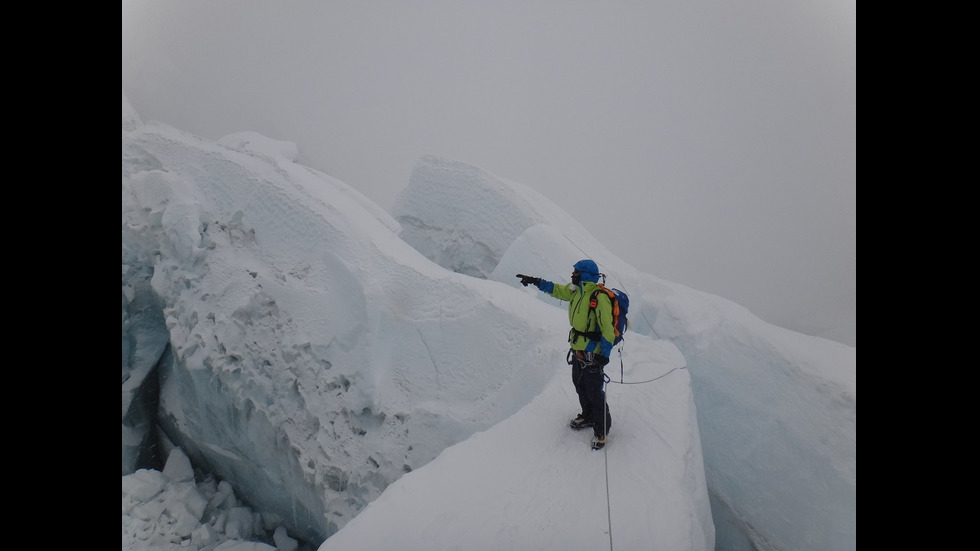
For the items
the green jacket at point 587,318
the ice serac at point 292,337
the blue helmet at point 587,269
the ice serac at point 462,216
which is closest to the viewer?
the green jacket at point 587,318

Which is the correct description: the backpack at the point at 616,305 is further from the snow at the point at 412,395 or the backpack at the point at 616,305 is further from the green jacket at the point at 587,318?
the snow at the point at 412,395

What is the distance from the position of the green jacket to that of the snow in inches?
24.6

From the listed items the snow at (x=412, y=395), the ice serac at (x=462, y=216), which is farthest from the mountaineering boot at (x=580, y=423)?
the ice serac at (x=462, y=216)

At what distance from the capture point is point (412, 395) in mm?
4809

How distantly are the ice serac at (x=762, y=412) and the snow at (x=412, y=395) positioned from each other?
18mm

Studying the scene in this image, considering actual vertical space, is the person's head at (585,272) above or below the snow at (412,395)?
above

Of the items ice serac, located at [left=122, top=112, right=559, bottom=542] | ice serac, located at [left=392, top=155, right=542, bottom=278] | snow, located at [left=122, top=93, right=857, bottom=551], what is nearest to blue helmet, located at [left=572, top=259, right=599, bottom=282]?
snow, located at [left=122, top=93, right=857, bottom=551]

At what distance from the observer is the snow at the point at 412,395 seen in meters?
2.59

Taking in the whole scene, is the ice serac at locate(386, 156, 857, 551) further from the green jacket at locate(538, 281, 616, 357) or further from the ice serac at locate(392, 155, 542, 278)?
the green jacket at locate(538, 281, 616, 357)

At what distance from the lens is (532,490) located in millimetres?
2549

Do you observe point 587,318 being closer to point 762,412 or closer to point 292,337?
point 762,412

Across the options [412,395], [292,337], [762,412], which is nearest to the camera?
[762,412]

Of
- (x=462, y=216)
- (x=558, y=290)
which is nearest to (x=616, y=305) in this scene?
(x=558, y=290)

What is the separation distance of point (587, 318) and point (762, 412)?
244cm
